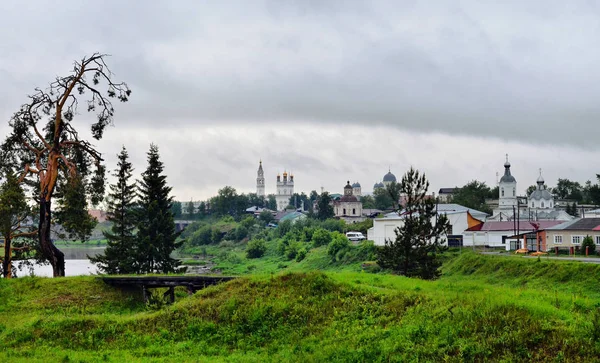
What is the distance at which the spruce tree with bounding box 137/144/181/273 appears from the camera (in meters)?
44.1

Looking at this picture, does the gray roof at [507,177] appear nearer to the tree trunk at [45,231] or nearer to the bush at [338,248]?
the bush at [338,248]

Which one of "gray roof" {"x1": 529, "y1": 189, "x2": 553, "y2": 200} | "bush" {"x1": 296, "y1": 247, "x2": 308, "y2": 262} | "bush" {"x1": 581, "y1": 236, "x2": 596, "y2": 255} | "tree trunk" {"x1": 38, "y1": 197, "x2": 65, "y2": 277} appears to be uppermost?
"gray roof" {"x1": 529, "y1": 189, "x2": 553, "y2": 200}

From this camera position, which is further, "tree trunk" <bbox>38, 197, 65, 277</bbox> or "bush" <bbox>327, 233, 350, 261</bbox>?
"bush" <bbox>327, 233, 350, 261</bbox>

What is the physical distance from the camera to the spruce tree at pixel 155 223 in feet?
145

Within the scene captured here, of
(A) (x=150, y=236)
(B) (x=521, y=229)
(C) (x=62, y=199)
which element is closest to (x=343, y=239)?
(B) (x=521, y=229)

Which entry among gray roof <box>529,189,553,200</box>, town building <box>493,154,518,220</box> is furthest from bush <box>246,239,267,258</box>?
gray roof <box>529,189,553,200</box>

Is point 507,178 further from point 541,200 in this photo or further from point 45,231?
point 45,231

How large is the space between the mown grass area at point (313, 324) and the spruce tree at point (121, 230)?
18319mm

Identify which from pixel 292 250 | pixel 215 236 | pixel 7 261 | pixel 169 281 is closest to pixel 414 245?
pixel 169 281

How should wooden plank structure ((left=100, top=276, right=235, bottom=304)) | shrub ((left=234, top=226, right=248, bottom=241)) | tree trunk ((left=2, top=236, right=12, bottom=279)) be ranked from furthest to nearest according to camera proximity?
shrub ((left=234, top=226, right=248, bottom=241))
tree trunk ((left=2, top=236, right=12, bottom=279))
wooden plank structure ((left=100, top=276, right=235, bottom=304))

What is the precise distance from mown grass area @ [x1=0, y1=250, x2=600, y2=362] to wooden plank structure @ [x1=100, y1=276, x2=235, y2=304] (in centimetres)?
117

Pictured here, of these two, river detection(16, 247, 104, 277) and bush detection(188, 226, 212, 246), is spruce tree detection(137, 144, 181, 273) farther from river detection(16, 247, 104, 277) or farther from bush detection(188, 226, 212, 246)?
bush detection(188, 226, 212, 246)

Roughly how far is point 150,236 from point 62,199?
13.1m

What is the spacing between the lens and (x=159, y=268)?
146 feet
